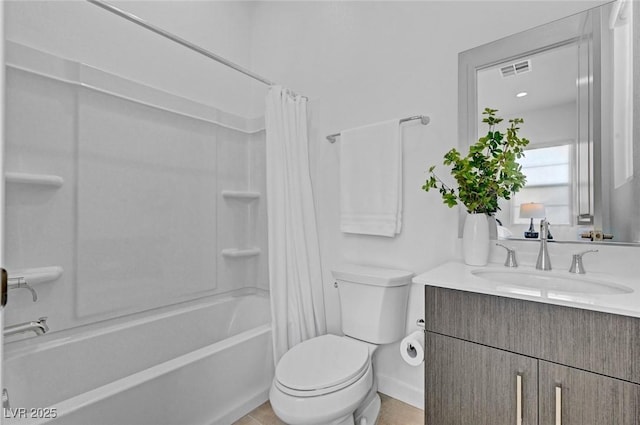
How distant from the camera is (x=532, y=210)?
142 centimetres

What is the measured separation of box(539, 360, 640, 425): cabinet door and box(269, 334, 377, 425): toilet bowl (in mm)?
669

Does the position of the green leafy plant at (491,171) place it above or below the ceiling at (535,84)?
below

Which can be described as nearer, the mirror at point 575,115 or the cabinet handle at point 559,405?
the cabinet handle at point 559,405

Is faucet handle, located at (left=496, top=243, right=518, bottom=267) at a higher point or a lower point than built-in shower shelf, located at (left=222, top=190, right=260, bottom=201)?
lower

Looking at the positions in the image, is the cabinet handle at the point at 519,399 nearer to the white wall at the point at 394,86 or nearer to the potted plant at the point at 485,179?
the potted plant at the point at 485,179

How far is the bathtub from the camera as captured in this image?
4.04 ft

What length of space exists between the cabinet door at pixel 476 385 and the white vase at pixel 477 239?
43 centimetres

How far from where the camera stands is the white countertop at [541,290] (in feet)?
2.83

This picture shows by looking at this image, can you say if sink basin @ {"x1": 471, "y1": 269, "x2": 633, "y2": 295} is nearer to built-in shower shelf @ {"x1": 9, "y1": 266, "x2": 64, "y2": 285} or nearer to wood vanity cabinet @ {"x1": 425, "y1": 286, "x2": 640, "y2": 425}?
wood vanity cabinet @ {"x1": 425, "y1": 286, "x2": 640, "y2": 425}

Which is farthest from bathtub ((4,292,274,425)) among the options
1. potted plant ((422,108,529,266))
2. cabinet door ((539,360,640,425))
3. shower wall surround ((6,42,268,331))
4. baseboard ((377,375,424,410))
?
cabinet door ((539,360,640,425))

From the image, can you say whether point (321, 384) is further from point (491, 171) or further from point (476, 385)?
point (491, 171)

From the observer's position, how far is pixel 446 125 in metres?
1.64

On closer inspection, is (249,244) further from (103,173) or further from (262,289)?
(103,173)

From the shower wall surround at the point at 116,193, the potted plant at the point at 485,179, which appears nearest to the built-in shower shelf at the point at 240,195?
the shower wall surround at the point at 116,193
